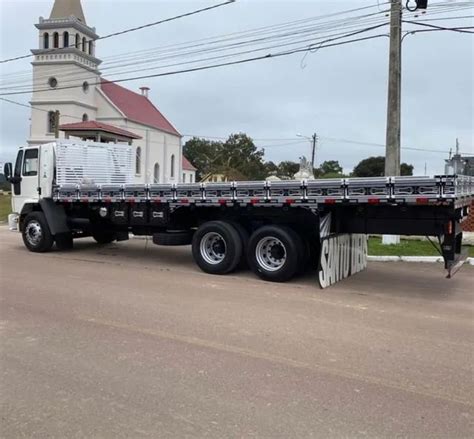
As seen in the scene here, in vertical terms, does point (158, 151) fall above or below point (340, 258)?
above

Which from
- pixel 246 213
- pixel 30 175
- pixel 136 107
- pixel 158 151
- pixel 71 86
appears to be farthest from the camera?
pixel 158 151

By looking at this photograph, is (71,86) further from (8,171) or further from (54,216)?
(54,216)

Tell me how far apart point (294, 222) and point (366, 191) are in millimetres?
1808

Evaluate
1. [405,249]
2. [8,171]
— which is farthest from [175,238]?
[405,249]

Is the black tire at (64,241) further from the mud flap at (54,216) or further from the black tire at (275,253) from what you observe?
the black tire at (275,253)

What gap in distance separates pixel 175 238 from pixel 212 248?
1.14m

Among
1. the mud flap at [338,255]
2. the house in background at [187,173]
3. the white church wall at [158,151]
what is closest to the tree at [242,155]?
the house in background at [187,173]

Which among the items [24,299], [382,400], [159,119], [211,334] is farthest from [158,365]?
[159,119]

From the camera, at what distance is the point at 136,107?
5869cm

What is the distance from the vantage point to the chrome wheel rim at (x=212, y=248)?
33.7 ft

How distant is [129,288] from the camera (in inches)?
333

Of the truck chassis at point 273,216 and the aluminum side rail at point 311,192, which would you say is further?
the truck chassis at point 273,216

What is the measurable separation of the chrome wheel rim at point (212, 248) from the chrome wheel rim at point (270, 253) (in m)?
0.90

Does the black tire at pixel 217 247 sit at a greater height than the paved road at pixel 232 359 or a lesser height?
greater
